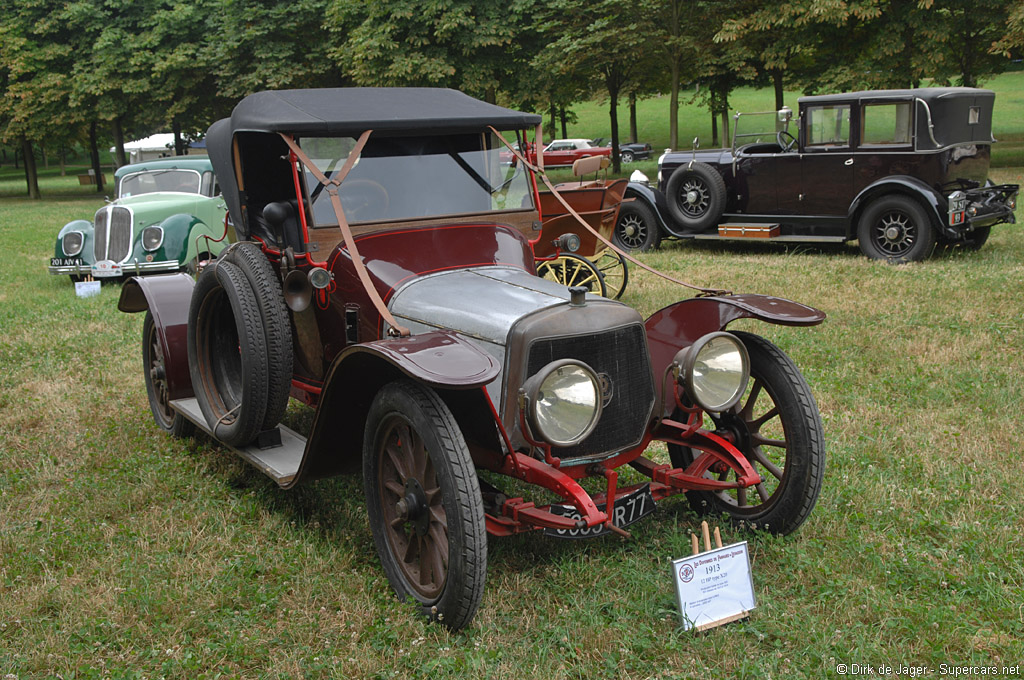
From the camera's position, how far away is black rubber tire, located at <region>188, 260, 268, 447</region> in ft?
13.6

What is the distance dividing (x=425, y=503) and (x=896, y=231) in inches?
357

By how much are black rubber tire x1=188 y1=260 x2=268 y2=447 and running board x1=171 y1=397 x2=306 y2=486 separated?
0.07m

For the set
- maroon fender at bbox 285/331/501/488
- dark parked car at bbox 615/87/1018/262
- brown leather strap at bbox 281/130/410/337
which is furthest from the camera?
dark parked car at bbox 615/87/1018/262

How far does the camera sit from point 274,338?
417cm

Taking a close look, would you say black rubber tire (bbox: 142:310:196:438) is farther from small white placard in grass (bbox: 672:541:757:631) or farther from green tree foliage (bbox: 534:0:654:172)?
green tree foliage (bbox: 534:0:654:172)

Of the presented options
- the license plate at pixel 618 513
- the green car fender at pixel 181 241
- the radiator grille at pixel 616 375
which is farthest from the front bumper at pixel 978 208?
the green car fender at pixel 181 241

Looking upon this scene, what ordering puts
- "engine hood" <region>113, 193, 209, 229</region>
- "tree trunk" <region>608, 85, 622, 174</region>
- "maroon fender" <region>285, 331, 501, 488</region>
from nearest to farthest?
"maroon fender" <region>285, 331, 501, 488</region> < "engine hood" <region>113, 193, 209, 229</region> < "tree trunk" <region>608, 85, 622, 174</region>

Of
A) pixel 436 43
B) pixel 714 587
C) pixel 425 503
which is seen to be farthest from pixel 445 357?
pixel 436 43

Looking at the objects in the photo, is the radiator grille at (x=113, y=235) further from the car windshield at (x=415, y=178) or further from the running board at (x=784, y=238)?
the car windshield at (x=415, y=178)

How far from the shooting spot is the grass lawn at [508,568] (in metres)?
3.08

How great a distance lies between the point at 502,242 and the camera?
14.5 ft

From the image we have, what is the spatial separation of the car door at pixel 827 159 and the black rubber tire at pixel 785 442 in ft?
26.2

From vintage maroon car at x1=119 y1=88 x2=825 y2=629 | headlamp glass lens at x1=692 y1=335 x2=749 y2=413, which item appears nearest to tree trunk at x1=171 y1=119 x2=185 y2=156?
vintage maroon car at x1=119 y1=88 x2=825 y2=629

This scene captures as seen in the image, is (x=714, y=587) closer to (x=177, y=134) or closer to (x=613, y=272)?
(x=613, y=272)
